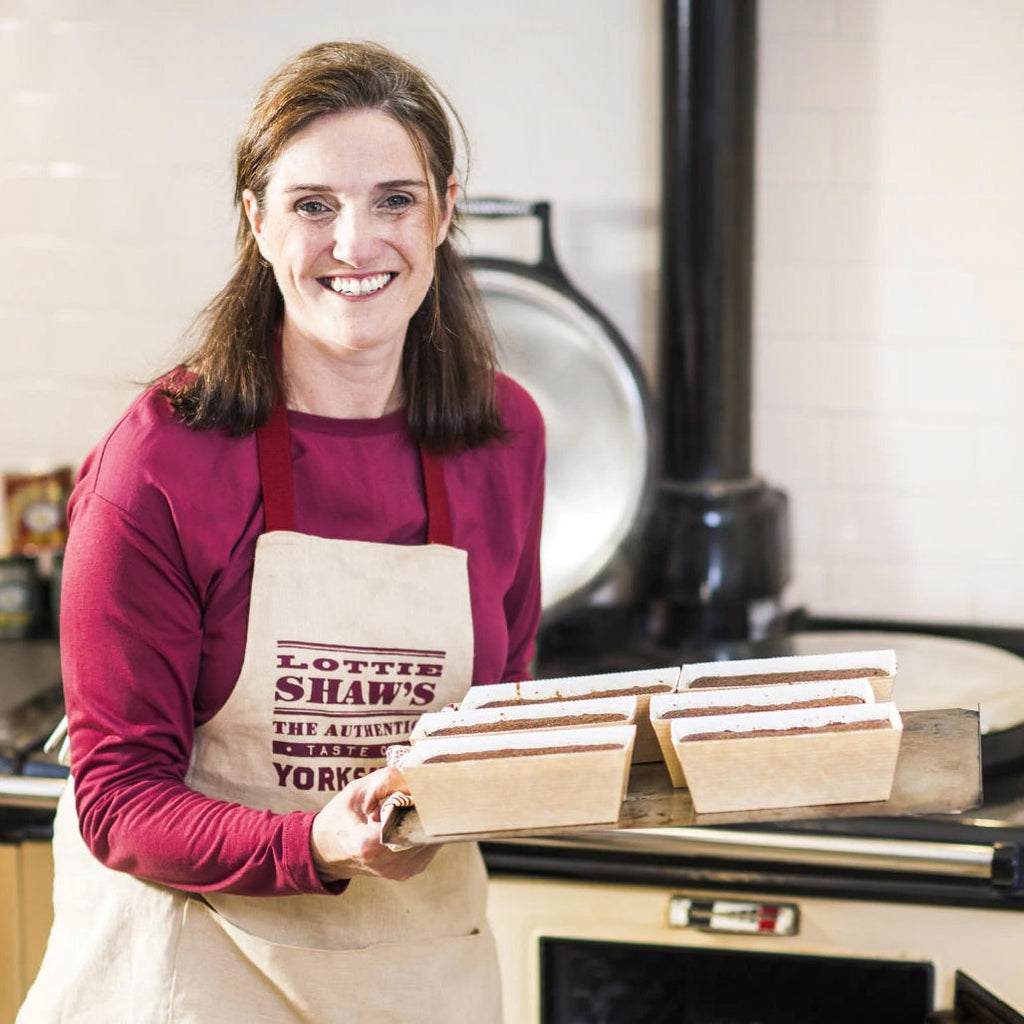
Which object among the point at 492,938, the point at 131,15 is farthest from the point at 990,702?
the point at 131,15

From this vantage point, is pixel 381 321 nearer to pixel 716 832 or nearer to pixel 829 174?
pixel 716 832

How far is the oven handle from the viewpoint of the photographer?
1537mm

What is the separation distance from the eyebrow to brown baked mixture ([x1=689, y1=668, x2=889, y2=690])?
46 cm

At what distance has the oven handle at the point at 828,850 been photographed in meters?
1.54

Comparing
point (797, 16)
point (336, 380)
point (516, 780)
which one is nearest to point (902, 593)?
point (797, 16)

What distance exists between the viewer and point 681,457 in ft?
6.55

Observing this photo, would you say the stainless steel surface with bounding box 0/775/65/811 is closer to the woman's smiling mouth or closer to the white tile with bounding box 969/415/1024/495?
the woman's smiling mouth

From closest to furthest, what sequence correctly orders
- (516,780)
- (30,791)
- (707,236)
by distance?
(516,780) → (30,791) → (707,236)

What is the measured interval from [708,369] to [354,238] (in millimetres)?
877

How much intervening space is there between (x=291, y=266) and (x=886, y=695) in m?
0.58

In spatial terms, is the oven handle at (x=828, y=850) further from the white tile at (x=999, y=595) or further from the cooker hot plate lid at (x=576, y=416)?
the white tile at (x=999, y=595)

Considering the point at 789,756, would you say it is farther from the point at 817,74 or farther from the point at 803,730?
the point at 817,74

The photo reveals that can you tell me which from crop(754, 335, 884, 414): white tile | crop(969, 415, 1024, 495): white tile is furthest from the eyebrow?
crop(969, 415, 1024, 495): white tile

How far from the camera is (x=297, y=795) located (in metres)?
1.26
